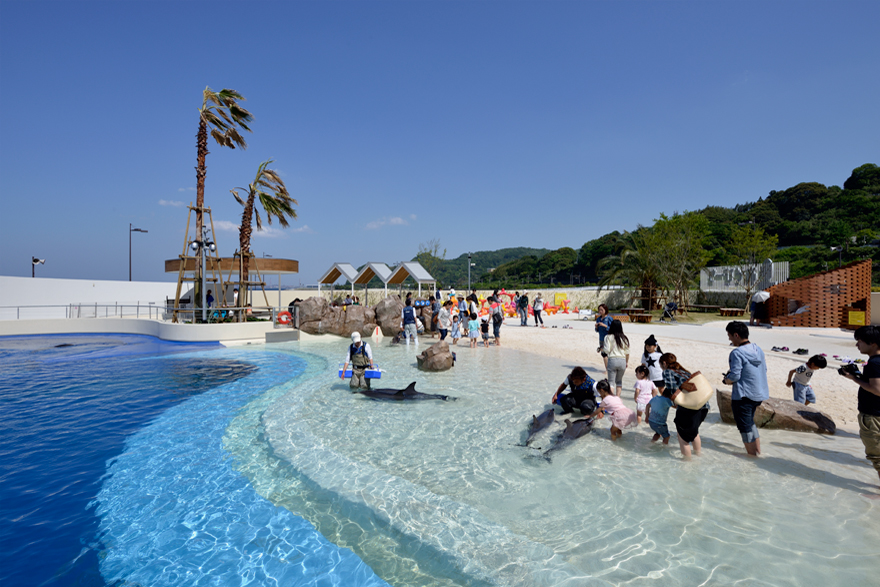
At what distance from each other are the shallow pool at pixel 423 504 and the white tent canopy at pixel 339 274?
18863mm

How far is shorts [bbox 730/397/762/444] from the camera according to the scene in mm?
4757

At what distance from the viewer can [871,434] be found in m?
3.89

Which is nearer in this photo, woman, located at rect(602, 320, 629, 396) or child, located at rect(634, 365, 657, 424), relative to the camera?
child, located at rect(634, 365, 657, 424)

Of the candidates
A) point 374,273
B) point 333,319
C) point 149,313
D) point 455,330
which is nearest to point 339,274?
point 374,273

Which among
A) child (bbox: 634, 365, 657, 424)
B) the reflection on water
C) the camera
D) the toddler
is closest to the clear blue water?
the reflection on water

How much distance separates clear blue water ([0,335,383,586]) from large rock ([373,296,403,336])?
30.0ft

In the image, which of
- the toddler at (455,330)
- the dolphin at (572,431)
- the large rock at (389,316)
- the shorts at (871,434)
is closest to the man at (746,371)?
the shorts at (871,434)

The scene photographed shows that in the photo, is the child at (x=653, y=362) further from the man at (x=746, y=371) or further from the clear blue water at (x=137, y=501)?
the clear blue water at (x=137, y=501)

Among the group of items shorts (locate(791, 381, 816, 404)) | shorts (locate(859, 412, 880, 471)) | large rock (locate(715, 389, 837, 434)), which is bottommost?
large rock (locate(715, 389, 837, 434))

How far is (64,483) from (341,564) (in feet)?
13.7

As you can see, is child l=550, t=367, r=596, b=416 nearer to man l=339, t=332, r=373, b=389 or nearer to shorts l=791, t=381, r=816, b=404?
shorts l=791, t=381, r=816, b=404

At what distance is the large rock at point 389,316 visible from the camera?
18828mm

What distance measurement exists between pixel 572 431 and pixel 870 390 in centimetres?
326

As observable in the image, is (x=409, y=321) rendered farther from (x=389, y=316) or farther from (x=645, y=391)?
(x=645, y=391)
